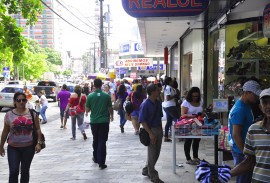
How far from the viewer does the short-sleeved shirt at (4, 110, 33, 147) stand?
559 centimetres

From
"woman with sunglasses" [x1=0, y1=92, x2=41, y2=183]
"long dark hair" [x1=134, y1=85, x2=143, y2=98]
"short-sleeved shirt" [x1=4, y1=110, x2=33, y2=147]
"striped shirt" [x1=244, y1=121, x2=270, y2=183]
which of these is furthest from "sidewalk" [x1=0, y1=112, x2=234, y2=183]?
"striped shirt" [x1=244, y1=121, x2=270, y2=183]

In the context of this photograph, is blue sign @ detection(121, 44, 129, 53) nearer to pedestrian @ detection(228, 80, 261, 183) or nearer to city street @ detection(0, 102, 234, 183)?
city street @ detection(0, 102, 234, 183)

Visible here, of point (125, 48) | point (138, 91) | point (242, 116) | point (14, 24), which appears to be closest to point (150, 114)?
point (242, 116)

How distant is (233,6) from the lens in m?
8.94

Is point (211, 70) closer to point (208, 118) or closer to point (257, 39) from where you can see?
point (257, 39)

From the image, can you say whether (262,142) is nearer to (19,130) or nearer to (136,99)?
(19,130)

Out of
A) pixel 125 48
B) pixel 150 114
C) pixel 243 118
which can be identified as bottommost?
pixel 150 114

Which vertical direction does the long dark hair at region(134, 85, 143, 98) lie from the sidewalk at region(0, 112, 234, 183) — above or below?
above

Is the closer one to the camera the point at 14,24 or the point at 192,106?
the point at 192,106

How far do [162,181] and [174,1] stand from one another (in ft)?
12.0

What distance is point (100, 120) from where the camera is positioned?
7.95 metres

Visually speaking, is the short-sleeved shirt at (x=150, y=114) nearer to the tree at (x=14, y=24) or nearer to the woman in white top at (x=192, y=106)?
the woman in white top at (x=192, y=106)

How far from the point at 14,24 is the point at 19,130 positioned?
24.6 ft

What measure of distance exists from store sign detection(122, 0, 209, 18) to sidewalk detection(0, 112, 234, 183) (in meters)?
3.04
